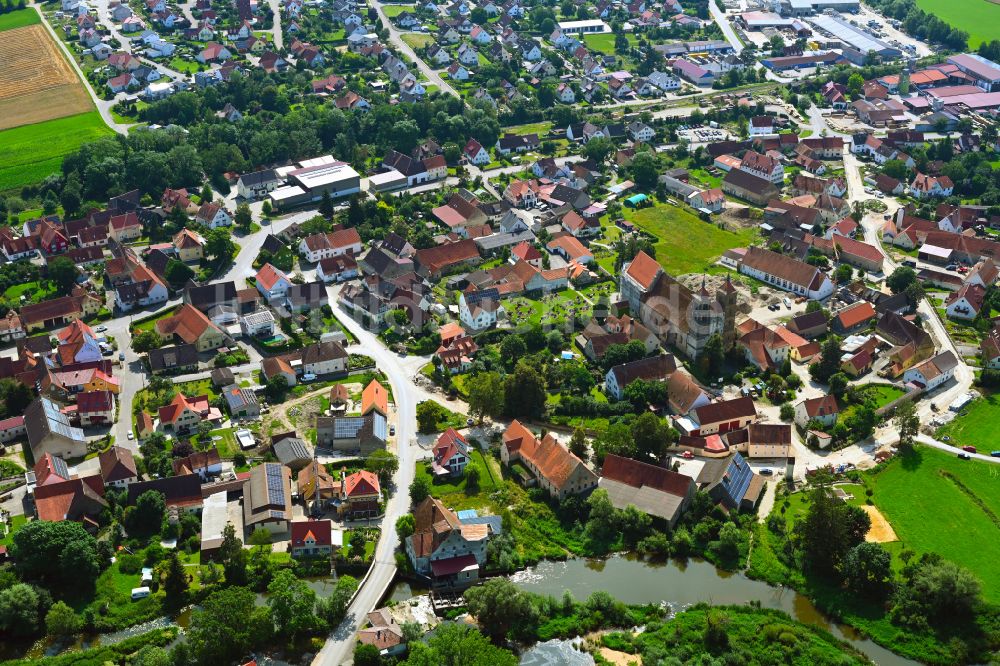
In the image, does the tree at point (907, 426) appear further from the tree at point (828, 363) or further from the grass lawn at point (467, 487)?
the grass lawn at point (467, 487)

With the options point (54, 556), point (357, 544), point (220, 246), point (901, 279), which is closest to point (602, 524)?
point (357, 544)

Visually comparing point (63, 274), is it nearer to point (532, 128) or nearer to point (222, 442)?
point (222, 442)

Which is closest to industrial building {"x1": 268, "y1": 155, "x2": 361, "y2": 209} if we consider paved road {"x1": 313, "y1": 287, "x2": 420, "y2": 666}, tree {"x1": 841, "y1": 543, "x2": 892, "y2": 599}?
paved road {"x1": 313, "y1": 287, "x2": 420, "y2": 666}

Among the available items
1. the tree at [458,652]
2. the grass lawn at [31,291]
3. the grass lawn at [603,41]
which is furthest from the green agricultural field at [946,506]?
the grass lawn at [603,41]

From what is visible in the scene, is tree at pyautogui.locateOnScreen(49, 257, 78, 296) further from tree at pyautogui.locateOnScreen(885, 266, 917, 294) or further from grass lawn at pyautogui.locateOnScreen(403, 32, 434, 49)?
grass lawn at pyautogui.locateOnScreen(403, 32, 434, 49)

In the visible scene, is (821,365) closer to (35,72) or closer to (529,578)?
(529,578)

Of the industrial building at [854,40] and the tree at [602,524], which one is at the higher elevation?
the industrial building at [854,40]
